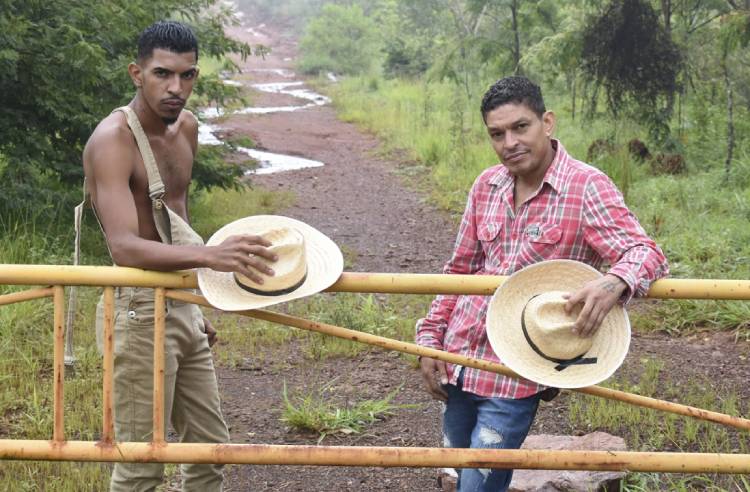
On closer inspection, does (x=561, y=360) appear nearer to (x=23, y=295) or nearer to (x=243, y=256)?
(x=243, y=256)

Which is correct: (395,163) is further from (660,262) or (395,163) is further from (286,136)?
(660,262)

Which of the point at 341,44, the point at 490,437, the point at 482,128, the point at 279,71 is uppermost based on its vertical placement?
the point at 341,44

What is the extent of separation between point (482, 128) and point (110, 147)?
469 inches

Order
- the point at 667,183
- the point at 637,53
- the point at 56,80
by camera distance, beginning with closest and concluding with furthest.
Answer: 1. the point at 56,80
2. the point at 667,183
3. the point at 637,53

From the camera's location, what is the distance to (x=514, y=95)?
8.93 feet

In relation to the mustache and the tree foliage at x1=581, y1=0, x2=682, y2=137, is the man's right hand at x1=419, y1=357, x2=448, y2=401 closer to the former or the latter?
the mustache

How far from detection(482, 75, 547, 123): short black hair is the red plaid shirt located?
0.13 m

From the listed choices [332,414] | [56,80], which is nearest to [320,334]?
[332,414]

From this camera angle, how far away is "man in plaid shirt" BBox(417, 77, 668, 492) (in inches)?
102

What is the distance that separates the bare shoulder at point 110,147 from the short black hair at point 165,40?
0.98 feet

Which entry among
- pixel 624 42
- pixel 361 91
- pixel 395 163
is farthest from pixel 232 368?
pixel 361 91

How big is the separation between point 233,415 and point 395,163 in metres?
9.25

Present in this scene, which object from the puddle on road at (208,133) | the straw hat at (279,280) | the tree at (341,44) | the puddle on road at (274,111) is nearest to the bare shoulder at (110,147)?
the straw hat at (279,280)

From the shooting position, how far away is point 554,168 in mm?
2658
